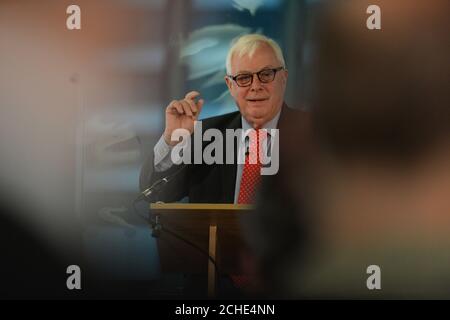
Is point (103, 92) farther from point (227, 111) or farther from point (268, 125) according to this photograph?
point (268, 125)

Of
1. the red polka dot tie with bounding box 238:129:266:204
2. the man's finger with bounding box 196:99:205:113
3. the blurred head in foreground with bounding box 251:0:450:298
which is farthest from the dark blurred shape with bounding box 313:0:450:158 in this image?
the man's finger with bounding box 196:99:205:113

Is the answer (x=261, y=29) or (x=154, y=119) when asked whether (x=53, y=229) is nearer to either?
(x=154, y=119)

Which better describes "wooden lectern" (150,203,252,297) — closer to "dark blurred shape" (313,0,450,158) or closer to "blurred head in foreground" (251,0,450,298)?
"blurred head in foreground" (251,0,450,298)

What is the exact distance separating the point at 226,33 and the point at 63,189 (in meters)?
0.79

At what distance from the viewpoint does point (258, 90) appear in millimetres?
2896

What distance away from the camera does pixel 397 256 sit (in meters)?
2.77

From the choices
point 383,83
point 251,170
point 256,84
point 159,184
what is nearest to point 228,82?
point 256,84

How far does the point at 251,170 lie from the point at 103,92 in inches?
23.2

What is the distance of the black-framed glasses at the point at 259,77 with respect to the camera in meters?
2.87

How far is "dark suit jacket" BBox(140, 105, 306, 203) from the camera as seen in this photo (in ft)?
9.32

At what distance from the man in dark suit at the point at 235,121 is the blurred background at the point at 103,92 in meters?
0.03

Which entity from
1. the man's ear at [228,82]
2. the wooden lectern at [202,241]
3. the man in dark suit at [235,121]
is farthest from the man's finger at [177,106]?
the wooden lectern at [202,241]
